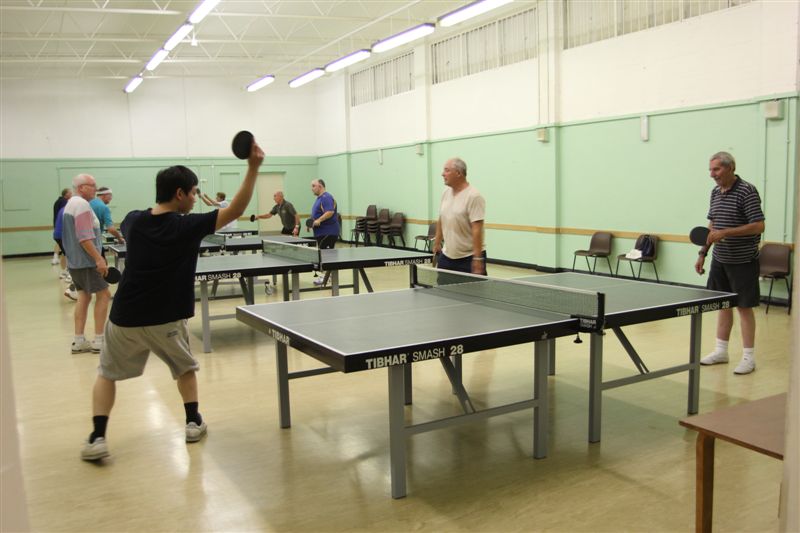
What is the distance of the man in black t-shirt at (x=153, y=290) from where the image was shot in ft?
12.4

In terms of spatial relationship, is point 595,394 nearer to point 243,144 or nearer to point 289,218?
point 243,144

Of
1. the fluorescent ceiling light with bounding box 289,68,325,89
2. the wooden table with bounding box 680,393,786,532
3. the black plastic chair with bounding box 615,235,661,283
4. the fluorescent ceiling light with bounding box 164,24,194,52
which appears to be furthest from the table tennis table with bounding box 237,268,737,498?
the fluorescent ceiling light with bounding box 289,68,325,89

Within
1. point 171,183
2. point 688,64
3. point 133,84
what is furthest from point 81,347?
point 133,84

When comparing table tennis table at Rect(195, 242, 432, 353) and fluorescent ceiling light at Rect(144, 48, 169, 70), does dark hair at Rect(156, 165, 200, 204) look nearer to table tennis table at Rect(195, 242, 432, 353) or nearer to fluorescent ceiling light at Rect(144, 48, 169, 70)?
table tennis table at Rect(195, 242, 432, 353)

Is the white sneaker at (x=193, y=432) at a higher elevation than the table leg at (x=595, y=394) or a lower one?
lower

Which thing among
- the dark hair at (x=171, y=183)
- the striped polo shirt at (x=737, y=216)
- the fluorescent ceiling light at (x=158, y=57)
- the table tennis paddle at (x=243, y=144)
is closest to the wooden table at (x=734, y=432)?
the table tennis paddle at (x=243, y=144)

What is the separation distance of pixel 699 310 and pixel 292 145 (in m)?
17.9

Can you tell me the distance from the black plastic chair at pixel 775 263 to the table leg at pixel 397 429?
611cm

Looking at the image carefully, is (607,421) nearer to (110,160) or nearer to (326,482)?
(326,482)

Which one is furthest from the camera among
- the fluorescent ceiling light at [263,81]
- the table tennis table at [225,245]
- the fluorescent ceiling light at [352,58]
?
the fluorescent ceiling light at [263,81]

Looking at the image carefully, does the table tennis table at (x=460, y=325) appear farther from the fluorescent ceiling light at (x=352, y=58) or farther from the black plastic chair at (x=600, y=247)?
the fluorescent ceiling light at (x=352, y=58)

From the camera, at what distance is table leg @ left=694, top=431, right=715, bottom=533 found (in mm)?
2404

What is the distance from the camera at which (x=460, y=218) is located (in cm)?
568

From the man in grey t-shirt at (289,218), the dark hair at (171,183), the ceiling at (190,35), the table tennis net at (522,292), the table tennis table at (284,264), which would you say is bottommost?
the table tennis table at (284,264)
